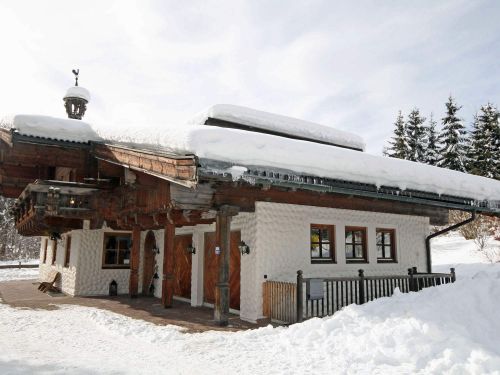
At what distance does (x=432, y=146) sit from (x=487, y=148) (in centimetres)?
737

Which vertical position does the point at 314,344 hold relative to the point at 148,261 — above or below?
below

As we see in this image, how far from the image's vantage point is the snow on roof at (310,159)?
774 cm

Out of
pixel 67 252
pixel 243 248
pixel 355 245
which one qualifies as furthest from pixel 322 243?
pixel 67 252

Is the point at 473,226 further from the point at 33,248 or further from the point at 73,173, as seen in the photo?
the point at 33,248

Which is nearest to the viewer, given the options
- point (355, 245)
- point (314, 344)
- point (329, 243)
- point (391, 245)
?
point (314, 344)

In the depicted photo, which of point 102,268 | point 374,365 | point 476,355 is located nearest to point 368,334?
point 374,365

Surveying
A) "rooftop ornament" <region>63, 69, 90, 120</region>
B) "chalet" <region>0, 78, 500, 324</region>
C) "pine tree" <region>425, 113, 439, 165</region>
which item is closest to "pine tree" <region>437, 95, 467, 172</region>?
Answer: "pine tree" <region>425, 113, 439, 165</region>

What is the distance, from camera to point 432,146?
4219 centimetres

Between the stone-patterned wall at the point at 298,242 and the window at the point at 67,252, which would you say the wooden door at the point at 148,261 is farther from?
the stone-patterned wall at the point at 298,242

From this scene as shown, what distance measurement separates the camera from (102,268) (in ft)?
50.3

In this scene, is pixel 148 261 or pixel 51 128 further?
pixel 148 261

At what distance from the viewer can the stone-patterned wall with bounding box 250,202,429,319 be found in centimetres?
988

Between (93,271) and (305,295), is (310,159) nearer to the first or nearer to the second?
(305,295)

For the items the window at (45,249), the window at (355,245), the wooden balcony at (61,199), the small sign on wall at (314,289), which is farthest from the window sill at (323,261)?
the window at (45,249)
